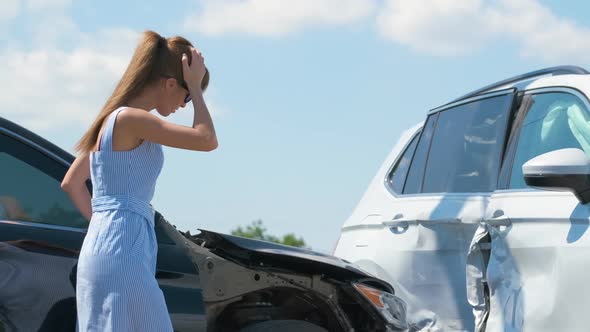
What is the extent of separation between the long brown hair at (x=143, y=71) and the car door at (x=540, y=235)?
1.82 meters

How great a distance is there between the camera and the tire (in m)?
4.17

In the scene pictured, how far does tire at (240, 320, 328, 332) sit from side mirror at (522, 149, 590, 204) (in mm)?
1126

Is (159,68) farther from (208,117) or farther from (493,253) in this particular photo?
(493,253)

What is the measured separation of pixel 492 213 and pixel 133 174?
2.18 meters

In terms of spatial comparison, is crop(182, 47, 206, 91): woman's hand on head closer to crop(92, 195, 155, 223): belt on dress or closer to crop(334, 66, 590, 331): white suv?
crop(92, 195, 155, 223): belt on dress

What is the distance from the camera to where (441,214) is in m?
5.26

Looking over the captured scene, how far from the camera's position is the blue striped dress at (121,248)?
3.20 metres

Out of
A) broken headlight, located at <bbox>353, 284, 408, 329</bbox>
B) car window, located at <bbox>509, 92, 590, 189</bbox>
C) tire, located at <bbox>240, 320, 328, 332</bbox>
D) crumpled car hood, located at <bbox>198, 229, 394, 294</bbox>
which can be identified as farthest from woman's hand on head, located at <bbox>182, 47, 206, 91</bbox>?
car window, located at <bbox>509, 92, 590, 189</bbox>

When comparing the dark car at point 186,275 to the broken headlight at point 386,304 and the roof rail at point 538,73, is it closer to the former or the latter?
the broken headlight at point 386,304

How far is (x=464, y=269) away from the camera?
16.6 feet

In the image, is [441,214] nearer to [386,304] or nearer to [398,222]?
[398,222]

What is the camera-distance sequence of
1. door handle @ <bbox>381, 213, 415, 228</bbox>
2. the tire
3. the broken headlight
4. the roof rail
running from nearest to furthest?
the tire → the broken headlight → the roof rail → door handle @ <bbox>381, 213, 415, 228</bbox>

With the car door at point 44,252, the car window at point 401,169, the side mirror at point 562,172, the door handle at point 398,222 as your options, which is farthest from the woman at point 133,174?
the car window at point 401,169

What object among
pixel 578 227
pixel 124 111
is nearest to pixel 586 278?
pixel 578 227
